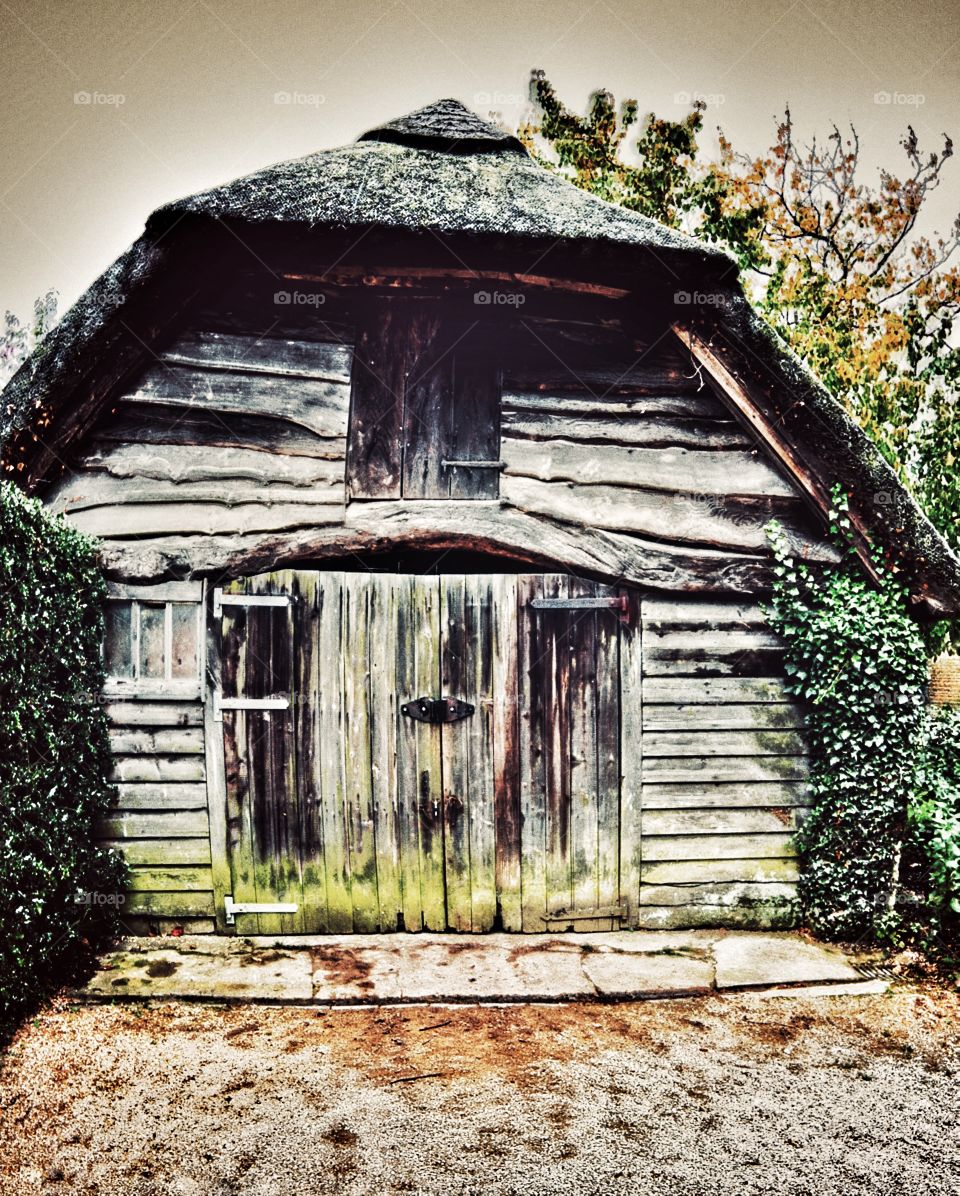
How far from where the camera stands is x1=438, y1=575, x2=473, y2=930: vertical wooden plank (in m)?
5.15

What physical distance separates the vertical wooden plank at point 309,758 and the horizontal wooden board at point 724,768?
222 cm

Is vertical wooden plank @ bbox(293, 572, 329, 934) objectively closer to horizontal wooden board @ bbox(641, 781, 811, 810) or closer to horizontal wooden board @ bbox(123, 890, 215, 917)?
horizontal wooden board @ bbox(123, 890, 215, 917)

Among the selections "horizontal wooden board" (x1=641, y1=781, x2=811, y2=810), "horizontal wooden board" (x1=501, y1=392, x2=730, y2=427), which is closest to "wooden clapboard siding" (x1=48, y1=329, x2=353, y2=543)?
"horizontal wooden board" (x1=501, y1=392, x2=730, y2=427)

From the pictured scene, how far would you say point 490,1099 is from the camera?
11.3 feet

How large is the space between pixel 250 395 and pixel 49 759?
8.40 feet

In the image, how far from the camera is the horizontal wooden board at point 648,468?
5254mm

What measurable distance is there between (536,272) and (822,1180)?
193 inches

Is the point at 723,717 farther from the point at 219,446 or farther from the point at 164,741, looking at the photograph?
the point at 219,446

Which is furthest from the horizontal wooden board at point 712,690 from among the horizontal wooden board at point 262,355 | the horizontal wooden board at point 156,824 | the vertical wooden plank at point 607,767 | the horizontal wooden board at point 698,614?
the horizontal wooden board at point 156,824

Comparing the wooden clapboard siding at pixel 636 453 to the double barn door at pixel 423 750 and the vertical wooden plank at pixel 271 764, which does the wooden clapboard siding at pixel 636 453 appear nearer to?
the double barn door at pixel 423 750

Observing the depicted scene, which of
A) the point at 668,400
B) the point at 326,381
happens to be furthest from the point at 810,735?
the point at 326,381

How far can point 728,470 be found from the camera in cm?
534

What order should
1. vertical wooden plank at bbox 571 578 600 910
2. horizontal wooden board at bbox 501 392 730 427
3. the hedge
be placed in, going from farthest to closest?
horizontal wooden board at bbox 501 392 730 427
vertical wooden plank at bbox 571 578 600 910
the hedge

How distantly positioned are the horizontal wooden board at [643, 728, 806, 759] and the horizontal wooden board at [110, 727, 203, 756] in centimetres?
299
